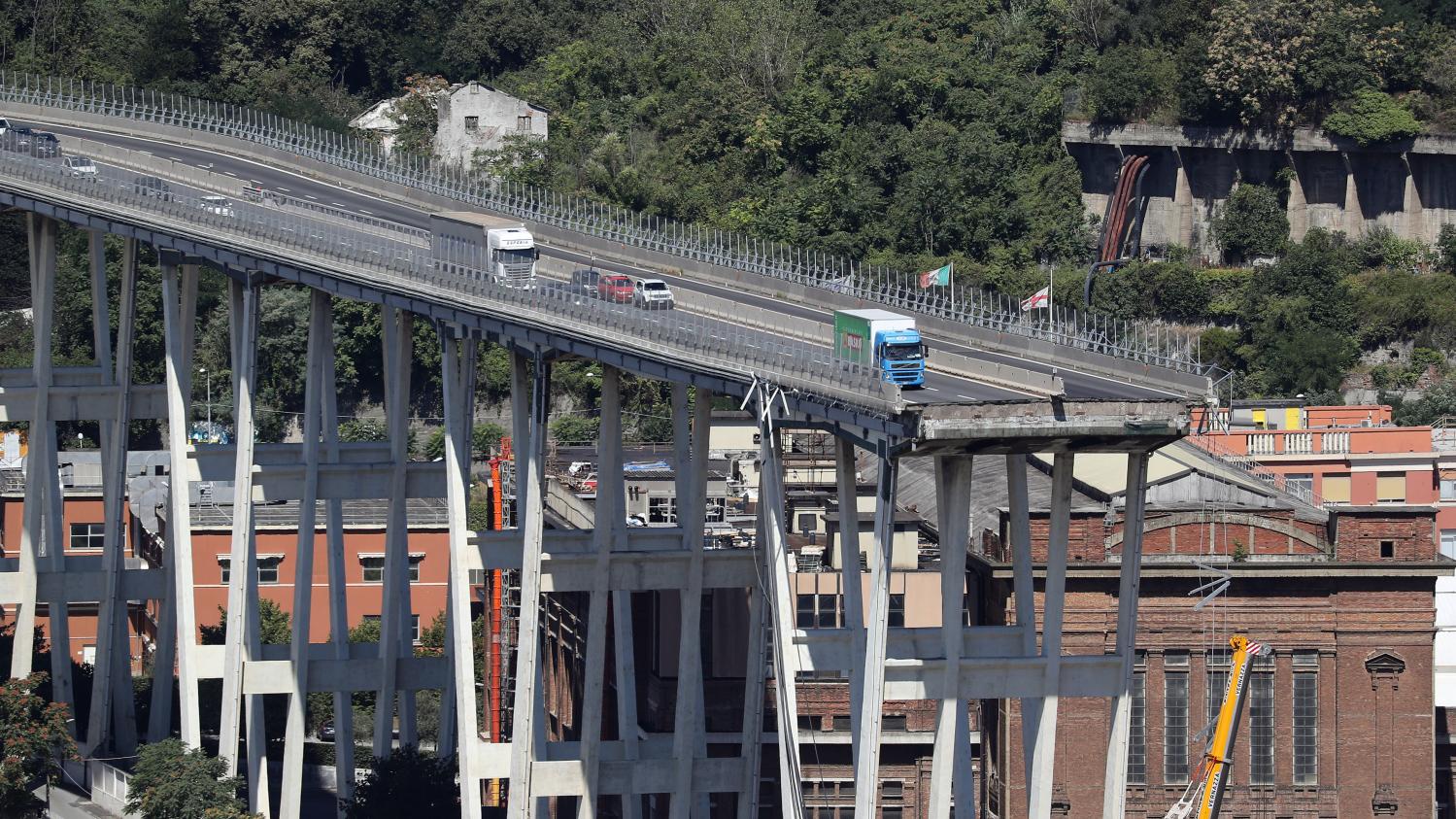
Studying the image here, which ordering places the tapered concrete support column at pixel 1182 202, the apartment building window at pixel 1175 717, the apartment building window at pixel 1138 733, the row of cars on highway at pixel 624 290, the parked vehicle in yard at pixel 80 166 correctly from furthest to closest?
1. the tapered concrete support column at pixel 1182 202
2. the parked vehicle in yard at pixel 80 166
3. the apartment building window at pixel 1175 717
4. the apartment building window at pixel 1138 733
5. the row of cars on highway at pixel 624 290

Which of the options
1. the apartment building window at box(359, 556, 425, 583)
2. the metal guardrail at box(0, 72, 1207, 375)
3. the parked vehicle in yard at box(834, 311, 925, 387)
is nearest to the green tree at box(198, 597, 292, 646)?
the apartment building window at box(359, 556, 425, 583)

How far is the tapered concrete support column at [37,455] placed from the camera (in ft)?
348

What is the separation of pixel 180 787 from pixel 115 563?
14.7 meters

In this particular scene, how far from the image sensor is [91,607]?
130 meters

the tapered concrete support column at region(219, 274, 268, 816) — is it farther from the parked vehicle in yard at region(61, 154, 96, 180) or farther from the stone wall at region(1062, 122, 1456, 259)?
the stone wall at region(1062, 122, 1456, 259)

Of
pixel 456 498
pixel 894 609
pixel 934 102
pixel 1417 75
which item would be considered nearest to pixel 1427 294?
pixel 1417 75

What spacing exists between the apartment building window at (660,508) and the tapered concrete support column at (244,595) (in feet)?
58.9

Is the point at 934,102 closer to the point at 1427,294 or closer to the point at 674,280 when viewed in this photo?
the point at 1427,294

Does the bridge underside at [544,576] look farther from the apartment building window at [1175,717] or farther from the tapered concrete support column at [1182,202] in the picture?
the tapered concrete support column at [1182,202]

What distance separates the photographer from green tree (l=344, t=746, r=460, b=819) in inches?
3780

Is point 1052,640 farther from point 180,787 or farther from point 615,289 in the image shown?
point 180,787

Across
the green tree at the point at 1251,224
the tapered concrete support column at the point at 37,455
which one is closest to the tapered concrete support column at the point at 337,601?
the tapered concrete support column at the point at 37,455

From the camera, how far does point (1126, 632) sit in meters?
80.3

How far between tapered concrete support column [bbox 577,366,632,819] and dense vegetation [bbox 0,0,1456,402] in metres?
49.1
